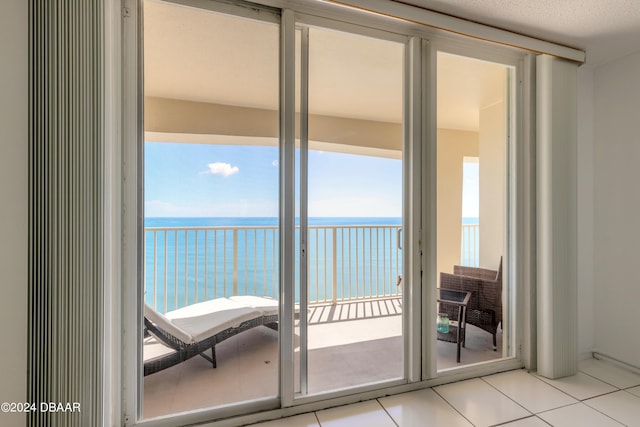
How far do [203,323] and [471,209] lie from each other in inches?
82.1

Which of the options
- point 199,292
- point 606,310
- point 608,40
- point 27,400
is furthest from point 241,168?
point 606,310

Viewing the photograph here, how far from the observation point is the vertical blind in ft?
4.08

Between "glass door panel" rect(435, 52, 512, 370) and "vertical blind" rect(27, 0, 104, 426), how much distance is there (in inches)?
81.4

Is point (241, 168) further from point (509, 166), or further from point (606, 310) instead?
point (606, 310)

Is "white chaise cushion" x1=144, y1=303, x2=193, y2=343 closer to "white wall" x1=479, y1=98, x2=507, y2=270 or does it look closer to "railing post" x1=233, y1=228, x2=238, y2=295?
"railing post" x1=233, y1=228, x2=238, y2=295

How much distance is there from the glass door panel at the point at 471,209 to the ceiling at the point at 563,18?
30 cm

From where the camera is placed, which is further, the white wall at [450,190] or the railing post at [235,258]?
the white wall at [450,190]

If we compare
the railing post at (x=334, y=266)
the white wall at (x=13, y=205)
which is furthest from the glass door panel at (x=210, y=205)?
the white wall at (x=13, y=205)

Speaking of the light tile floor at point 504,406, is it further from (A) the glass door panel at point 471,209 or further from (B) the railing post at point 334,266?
(B) the railing post at point 334,266

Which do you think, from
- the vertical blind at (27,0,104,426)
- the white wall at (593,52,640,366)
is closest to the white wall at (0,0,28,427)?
the vertical blind at (27,0,104,426)

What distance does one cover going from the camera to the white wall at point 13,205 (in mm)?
1149

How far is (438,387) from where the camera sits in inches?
83.6

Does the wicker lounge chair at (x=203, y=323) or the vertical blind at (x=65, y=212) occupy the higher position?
the vertical blind at (x=65, y=212)

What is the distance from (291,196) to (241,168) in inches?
13.6
